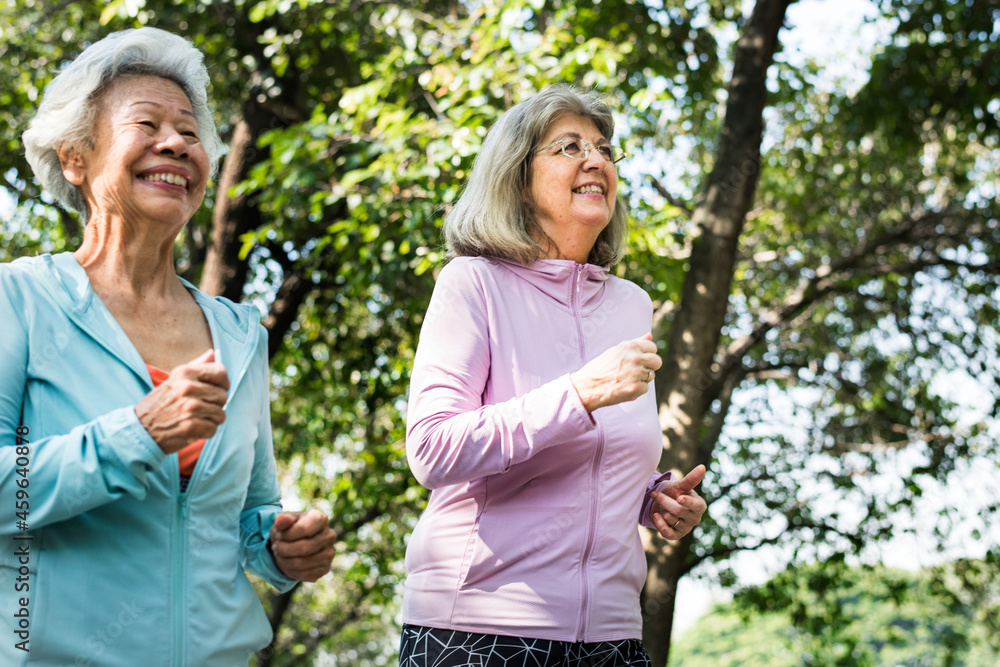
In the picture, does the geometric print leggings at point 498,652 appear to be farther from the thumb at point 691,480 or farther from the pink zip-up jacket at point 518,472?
the thumb at point 691,480

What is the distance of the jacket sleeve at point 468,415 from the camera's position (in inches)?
73.2

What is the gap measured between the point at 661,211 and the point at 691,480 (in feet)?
12.1

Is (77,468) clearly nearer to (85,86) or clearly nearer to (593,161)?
(85,86)

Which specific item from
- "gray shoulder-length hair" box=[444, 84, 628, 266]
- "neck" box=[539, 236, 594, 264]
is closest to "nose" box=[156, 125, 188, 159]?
"gray shoulder-length hair" box=[444, 84, 628, 266]

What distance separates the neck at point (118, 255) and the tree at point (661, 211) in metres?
3.31

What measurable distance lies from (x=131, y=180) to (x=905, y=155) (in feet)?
27.0

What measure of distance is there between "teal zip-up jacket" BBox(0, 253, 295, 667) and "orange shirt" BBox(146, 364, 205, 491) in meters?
0.04

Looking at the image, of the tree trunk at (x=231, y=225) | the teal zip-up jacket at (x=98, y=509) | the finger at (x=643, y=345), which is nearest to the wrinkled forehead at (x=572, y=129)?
the finger at (x=643, y=345)

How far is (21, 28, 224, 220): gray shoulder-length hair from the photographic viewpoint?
1895 mm

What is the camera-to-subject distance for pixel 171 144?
1907 millimetres

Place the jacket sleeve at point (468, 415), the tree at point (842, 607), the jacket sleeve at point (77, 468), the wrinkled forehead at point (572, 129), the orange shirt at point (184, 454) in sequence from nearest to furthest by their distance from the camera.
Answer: the jacket sleeve at point (77, 468), the orange shirt at point (184, 454), the jacket sleeve at point (468, 415), the wrinkled forehead at point (572, 129), the tree at point (842, 607)

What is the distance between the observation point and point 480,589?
1.92 meters

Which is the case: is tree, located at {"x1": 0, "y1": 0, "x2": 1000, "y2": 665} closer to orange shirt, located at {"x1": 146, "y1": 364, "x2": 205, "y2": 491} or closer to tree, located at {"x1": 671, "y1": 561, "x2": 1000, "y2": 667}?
tree, located at {"x1": 671, "y1": 561, "x2": 1000, "y2": 667}

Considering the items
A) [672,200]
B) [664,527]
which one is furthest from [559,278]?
[672,200]
